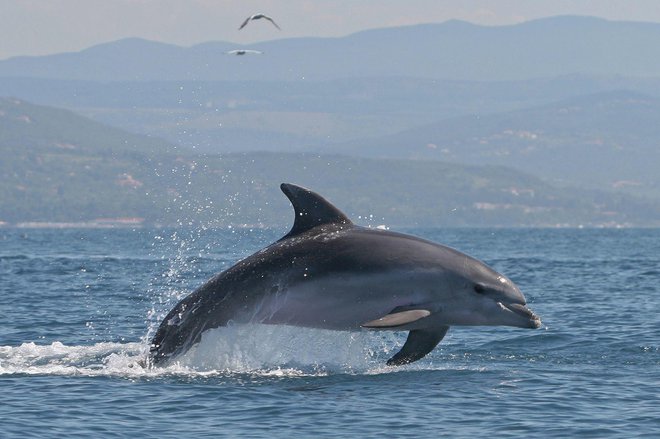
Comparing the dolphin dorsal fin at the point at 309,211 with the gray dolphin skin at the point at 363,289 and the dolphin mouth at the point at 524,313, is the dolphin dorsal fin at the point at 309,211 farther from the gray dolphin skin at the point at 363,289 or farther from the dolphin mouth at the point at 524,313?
the dolphin mouth at the point at 524,313

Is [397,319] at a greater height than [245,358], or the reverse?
[397,319]

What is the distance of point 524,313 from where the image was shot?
65.4 feet

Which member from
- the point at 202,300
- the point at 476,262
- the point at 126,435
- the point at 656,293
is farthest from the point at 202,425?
the point at 656,293

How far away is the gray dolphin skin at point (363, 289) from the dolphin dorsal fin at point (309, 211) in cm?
26

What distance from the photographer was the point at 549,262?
73250 mm

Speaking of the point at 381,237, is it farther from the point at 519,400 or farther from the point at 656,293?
the point at 656,293

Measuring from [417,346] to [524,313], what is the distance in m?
1.72

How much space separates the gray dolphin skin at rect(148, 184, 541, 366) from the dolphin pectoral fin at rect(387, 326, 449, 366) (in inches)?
0.6

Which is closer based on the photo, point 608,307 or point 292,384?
point 292,384

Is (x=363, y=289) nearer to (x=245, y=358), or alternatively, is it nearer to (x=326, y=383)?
(x=326, y=383)

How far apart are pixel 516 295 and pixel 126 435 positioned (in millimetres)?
6694

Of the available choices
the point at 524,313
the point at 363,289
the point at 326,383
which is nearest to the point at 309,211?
the point at 363,289

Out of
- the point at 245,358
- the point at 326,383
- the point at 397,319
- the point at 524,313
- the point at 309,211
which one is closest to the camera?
the point at 397,319

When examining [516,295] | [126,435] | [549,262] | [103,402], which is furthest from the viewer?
[549,262]
